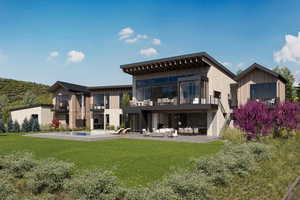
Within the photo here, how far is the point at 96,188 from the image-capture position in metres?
5.11

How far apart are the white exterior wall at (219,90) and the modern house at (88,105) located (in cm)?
1169

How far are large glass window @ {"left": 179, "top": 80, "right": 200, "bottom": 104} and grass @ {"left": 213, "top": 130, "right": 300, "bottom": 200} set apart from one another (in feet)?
37.2

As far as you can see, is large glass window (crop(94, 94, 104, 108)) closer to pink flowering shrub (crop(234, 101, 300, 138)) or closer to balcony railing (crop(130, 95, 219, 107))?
balcony railing (crop(130, 95, 219, 107))

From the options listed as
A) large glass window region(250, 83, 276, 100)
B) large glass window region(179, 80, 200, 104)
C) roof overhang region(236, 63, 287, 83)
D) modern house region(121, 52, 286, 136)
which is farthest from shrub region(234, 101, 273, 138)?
roof overhang region(236, 63, 287, 83)

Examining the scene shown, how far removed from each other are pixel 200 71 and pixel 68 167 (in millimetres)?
17147

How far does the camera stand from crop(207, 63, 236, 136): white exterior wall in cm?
2105

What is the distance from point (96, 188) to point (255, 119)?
11.7 meters

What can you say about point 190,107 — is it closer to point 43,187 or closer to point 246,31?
point 246,31

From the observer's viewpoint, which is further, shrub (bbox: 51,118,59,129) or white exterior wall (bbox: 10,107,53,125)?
white exterior wall (bbox: 10,107,53,125)

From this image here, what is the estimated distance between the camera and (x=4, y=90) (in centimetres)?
7244

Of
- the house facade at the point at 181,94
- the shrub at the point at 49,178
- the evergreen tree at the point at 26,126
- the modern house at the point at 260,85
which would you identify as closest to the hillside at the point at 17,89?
the evergreen tree at the point at 26,126

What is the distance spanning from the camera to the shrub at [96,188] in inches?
193

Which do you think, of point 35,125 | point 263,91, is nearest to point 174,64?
point 263,91

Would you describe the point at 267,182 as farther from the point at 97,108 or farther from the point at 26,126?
the point at 26,126
